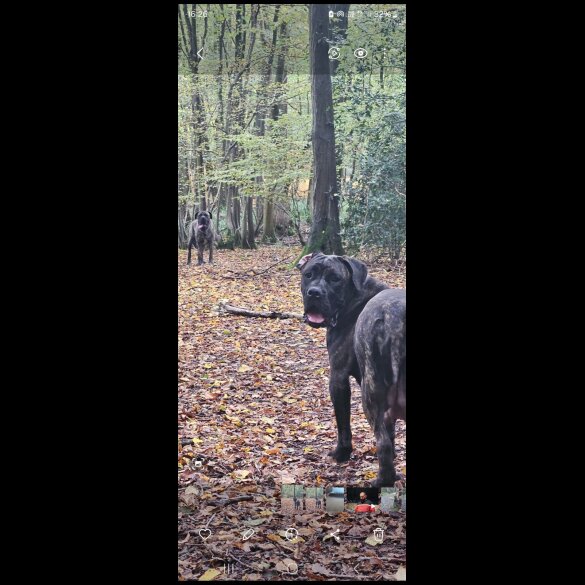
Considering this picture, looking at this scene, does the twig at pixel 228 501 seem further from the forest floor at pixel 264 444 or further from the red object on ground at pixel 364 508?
the red object on ground at pixel 364 508

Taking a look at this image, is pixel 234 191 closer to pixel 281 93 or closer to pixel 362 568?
pixel 281 93

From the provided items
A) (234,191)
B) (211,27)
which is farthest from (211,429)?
(211,27)

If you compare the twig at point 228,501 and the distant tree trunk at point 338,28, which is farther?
the twig at point 228,501

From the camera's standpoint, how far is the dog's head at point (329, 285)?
13.0 feet

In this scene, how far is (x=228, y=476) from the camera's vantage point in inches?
160

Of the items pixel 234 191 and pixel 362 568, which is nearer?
pixel 362 568

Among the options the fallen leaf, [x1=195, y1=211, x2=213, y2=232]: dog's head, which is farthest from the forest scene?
[x1=195, y1=211, x2=213, y2=232]: dog's head

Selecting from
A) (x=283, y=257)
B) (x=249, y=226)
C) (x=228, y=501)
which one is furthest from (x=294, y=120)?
(x=228, y=501)

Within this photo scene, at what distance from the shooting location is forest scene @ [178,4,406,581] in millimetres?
3922

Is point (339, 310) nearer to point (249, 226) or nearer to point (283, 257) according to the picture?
point (283, 257)

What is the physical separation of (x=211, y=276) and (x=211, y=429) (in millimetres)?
960

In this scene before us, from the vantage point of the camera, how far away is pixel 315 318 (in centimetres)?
405

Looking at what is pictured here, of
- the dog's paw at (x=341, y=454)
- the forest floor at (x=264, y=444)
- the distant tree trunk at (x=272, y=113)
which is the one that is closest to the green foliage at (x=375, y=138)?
the forest floor at (x=264, y=444)

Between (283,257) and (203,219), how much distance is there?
23.4 inches
